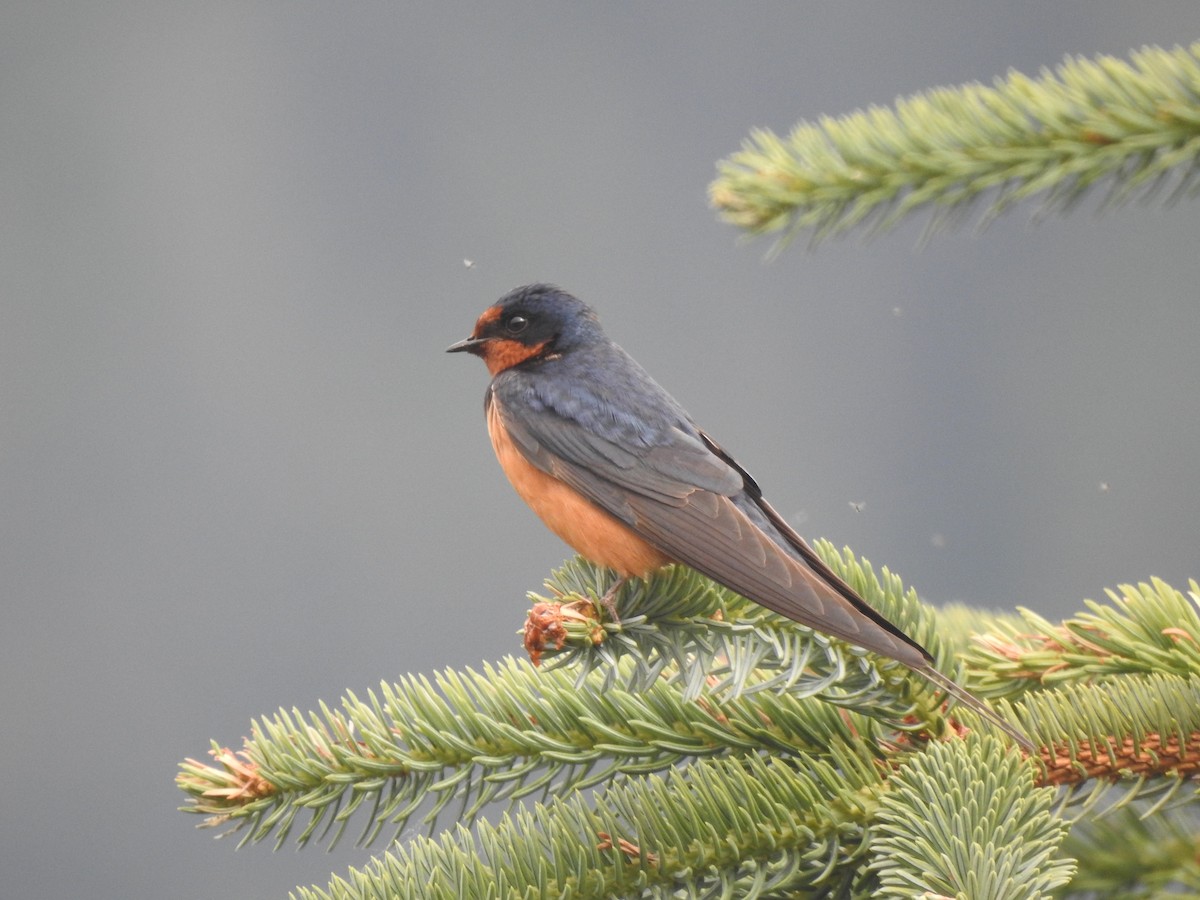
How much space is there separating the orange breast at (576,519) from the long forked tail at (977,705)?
43 cm

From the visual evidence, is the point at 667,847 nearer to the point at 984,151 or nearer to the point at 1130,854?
the point at 1130,854

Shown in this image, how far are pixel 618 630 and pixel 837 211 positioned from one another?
0.53m

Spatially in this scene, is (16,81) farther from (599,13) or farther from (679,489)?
(679,489)

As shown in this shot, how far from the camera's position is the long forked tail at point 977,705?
3.42ft

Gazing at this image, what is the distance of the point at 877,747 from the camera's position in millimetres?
1106

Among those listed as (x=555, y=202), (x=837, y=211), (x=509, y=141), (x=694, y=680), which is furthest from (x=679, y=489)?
(x=509, y=141)

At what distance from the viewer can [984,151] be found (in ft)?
4.17

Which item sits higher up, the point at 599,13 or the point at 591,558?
the point at 599,13

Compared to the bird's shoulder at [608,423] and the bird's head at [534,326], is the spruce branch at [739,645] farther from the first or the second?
the bird's head at [534,326]

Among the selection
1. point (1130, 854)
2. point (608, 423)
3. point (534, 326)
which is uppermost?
point (534, 326)

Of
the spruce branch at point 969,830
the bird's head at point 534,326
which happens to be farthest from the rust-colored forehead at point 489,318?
the spruce branch at point 969,830

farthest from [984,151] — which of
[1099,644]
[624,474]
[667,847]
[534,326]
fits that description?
[534,326]

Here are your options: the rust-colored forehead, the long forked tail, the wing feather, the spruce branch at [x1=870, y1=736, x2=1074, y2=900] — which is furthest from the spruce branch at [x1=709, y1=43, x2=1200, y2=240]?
the rust-colored forehead

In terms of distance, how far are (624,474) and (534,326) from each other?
0.45 meters
